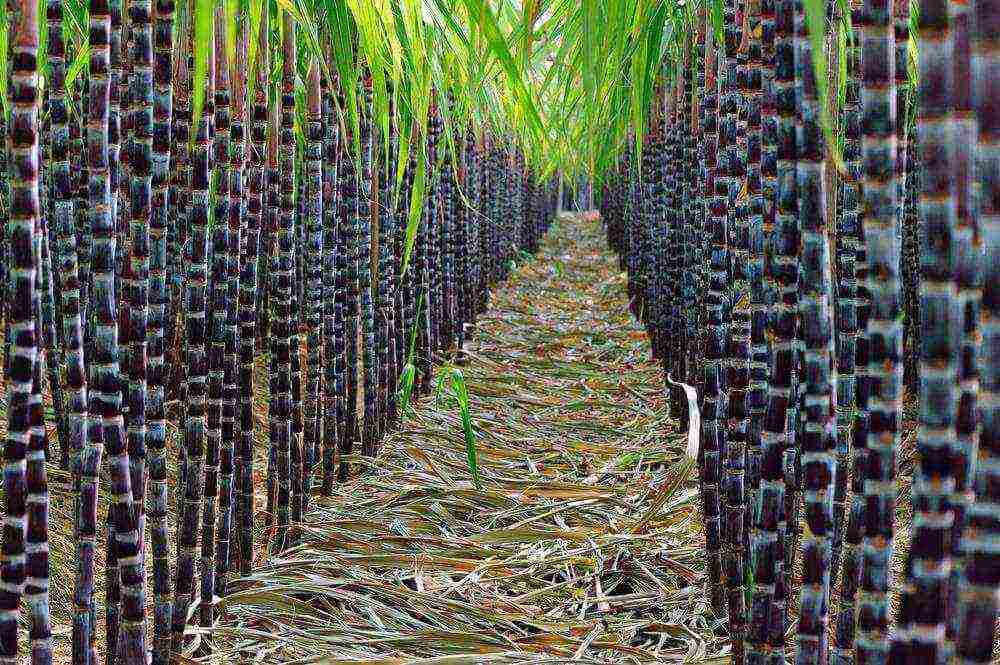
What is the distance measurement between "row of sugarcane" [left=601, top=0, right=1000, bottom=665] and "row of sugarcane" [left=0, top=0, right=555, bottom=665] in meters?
0.65

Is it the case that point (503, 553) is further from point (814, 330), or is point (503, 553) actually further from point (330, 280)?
point (814, 330)

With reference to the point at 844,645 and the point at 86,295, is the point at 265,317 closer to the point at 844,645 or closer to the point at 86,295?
the point at 86,295

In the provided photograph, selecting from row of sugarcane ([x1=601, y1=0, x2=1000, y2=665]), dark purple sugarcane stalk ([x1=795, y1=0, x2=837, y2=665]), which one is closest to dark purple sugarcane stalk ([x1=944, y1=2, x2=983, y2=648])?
row of sugarcane ([x1=601, y1=0, x2=1000, y2=665])

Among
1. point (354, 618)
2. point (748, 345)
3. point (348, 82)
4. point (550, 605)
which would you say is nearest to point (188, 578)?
point (354, 618)

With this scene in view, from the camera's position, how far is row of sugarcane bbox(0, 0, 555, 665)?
4.44 ft

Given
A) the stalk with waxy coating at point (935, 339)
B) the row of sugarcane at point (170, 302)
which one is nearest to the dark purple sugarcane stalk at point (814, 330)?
the stalk with waxy coating at point (935, 339)

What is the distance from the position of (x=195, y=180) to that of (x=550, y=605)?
3.79 feet

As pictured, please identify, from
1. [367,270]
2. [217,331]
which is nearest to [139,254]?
[217,331]

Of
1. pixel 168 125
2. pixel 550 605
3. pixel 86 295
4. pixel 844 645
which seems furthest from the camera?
pixel 550 605

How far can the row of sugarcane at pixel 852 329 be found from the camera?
0.85 m

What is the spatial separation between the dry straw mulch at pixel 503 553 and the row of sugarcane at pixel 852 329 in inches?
8.7

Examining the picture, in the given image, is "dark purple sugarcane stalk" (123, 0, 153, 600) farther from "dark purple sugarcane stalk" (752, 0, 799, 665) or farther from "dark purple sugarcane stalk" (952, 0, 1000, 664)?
"dark purple sugarcane stalk" (952, 0, 1000, 664)

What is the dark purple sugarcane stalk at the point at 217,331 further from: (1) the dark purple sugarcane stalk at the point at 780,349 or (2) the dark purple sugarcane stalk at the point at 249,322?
(1) the dark purple sugarcane stalk at the point at 780,349

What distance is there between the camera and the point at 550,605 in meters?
2.35
